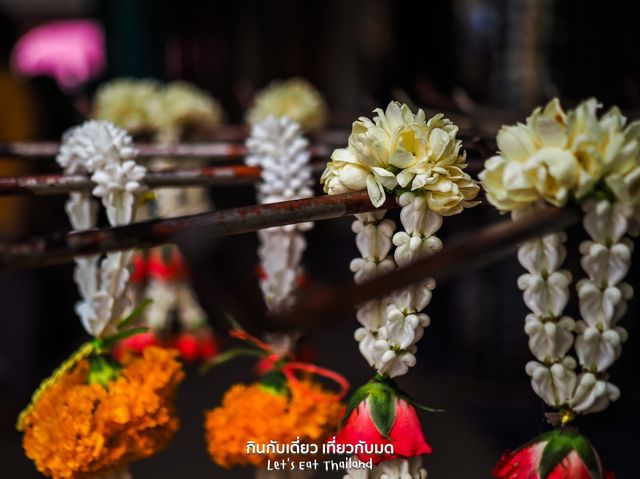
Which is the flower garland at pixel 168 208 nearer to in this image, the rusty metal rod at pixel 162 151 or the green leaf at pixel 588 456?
the rusty metal rod at pixel 162 151

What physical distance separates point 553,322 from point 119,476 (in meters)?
0.52

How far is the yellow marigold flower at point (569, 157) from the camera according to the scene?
638 mm

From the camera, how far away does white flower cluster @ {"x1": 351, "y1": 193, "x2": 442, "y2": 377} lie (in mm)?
745

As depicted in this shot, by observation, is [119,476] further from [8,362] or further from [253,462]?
[8,362]

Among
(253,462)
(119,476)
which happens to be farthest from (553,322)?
(119,476)

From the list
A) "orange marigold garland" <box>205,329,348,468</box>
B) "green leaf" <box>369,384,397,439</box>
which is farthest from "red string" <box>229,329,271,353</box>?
"green leaf" <box>369,384,397,439</box>

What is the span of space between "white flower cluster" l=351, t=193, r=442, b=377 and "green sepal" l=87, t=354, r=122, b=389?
11.8 inches

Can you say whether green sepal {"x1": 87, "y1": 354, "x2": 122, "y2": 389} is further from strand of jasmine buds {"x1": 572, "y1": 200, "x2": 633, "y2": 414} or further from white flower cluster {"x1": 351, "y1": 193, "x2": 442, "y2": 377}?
strand of jasmine buds {"x1": 572, "y1": 200, "x2": 633, "y2": 414}

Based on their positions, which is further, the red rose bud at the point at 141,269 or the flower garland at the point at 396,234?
the red rose bud at the point at 141,269

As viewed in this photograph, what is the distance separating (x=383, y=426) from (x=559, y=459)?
168 millimetres

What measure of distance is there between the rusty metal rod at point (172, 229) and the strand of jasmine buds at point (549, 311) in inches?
5.8

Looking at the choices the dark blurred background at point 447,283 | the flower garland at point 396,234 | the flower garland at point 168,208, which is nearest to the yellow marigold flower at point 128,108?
the flower garland at point 168,208

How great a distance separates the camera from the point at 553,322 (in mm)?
697

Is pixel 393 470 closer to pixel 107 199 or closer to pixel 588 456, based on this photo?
pixel 588 456
